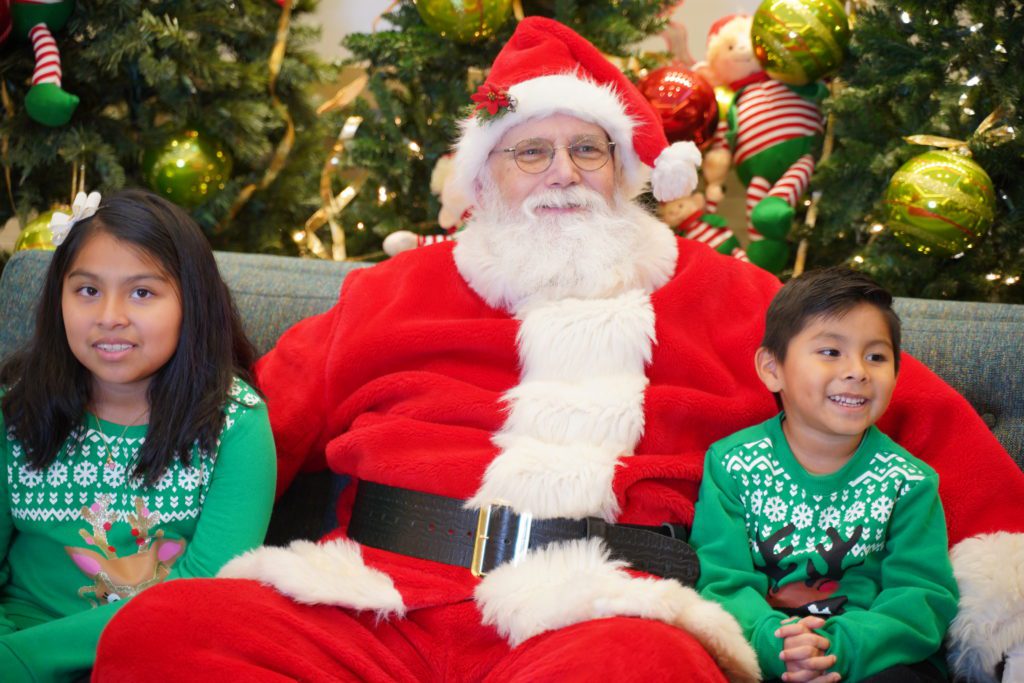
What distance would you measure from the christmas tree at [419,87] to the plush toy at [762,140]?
24cm

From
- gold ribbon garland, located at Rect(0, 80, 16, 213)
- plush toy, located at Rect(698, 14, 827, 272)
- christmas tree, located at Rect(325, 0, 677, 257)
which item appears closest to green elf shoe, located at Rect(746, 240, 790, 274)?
plush toy, located at Rect(698, 14, 827, 272)

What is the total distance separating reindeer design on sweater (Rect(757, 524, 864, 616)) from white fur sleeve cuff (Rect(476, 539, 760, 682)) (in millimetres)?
167

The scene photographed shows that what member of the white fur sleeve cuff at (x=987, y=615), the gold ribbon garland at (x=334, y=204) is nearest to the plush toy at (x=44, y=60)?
the gold ribbon garland at (x=334, y=204)

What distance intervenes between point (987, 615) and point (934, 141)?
1.44 meters

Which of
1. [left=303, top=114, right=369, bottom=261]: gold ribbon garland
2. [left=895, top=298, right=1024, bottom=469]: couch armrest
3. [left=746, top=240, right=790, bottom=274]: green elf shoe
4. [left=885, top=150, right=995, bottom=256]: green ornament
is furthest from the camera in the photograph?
[left=303, top=114, right=369, bottom=261]: gold ribbon garland

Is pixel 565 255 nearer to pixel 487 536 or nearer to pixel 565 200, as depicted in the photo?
pixel 565 200

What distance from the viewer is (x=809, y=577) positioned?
1.70m

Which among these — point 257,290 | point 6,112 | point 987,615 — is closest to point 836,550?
point 987,615

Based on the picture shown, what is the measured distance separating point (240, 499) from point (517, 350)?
0.59 meters

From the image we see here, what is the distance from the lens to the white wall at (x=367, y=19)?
12.7 feet

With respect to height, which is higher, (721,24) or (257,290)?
(721,24)

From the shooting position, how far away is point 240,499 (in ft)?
6.01

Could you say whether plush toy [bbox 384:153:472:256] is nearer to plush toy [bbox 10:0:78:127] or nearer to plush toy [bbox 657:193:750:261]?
plush toy [bbox 657:193:750:261]

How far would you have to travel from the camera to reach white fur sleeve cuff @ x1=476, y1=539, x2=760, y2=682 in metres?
1.53
